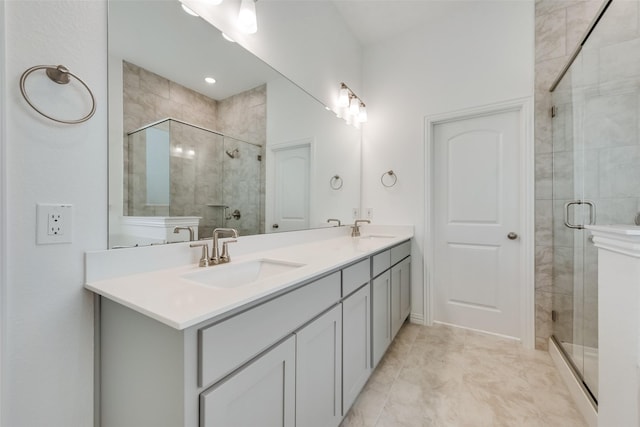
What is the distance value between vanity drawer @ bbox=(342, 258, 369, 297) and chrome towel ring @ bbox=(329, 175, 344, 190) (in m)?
0.96

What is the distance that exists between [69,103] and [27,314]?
64cm

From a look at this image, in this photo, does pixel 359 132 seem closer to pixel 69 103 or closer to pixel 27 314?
pixel 69 103

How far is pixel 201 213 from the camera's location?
1.19 metres

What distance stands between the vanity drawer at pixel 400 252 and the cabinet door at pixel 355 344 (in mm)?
551

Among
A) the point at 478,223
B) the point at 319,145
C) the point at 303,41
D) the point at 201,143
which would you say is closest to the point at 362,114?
the point at 319,145

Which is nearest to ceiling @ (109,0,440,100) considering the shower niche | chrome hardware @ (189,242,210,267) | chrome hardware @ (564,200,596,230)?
the shower niche

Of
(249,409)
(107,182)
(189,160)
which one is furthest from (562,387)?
(107,182)

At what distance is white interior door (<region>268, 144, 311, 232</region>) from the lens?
5.45 feet

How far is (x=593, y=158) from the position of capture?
1596 millimetres

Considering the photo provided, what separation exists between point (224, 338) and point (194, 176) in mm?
767

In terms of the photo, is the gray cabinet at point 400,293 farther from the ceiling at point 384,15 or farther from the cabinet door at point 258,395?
the ceiling at point 384,15

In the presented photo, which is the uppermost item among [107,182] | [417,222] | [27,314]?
[107,182]

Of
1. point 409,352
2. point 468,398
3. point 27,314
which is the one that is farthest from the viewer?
point 409,352

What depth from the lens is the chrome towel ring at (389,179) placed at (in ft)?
8.45
